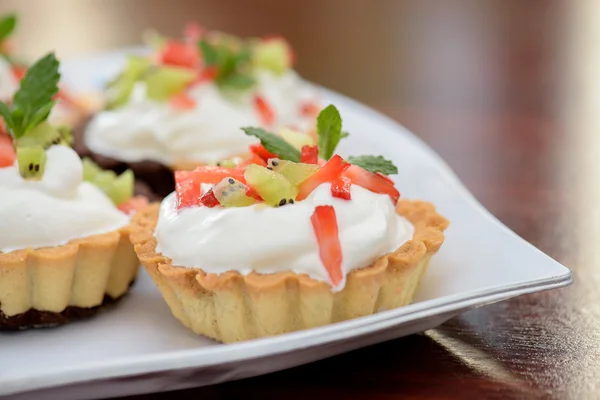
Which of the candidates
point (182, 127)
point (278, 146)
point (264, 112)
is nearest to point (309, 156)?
point (278, 146)

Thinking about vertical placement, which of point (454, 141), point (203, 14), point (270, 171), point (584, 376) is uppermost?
point (270, 171)

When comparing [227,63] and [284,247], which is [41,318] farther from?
[227,63]

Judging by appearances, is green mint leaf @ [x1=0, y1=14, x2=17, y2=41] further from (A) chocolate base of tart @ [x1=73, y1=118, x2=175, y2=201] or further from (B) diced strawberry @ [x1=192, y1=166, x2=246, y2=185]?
(B) diced strawberry @ [x1=192, y1=166, x2=246, y2=185]

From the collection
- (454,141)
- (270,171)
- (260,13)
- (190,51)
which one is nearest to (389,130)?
(454,141)

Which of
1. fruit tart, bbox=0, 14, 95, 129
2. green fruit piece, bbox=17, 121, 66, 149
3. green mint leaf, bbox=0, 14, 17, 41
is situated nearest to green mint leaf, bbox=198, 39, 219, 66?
fruit tart, bbox=0, 14, 95, 129

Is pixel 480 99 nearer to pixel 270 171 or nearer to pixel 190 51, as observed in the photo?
pixel 190 51

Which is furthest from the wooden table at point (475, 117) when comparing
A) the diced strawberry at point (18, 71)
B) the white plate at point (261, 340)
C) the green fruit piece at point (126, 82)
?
the diced strawberry at point (18, 71)

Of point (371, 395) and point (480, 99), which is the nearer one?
point (371, 395)

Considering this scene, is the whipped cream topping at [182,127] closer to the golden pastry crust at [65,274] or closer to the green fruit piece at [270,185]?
the golden pastry crust at [65,274]
